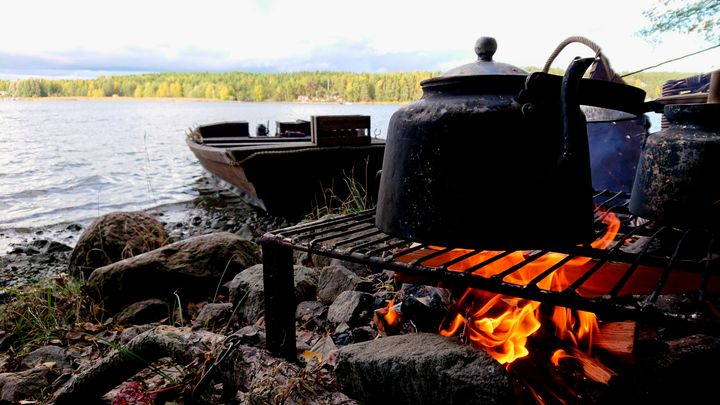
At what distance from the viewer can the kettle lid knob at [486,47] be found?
1.77 meters

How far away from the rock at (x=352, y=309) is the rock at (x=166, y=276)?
4.94 feet

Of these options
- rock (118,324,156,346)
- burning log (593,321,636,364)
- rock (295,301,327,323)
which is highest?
burning log (593,321,636,364)

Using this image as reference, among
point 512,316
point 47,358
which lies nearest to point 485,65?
point 512,316

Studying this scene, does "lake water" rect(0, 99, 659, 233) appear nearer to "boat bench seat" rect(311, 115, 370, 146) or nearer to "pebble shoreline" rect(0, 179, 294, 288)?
"pebble shoreline" rect(0, 179, 294, 288)

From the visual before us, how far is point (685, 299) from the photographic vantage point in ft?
6.72

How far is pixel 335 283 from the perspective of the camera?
3.23 m

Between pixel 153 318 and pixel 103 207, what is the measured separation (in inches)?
355

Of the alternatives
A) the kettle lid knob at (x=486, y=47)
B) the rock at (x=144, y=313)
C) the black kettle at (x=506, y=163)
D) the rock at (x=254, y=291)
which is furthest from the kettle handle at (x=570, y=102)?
the rock at (x=144, y=313)

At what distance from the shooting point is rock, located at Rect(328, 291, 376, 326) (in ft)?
8.74

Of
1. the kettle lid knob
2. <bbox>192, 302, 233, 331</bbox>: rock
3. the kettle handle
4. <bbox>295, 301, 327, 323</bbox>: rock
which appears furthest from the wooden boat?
the kettle handle

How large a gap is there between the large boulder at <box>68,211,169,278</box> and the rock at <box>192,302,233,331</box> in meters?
2.50

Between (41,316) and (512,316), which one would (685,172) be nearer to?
(512,316)

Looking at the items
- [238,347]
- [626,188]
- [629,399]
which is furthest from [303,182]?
[629,399]

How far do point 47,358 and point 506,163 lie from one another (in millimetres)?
3094
